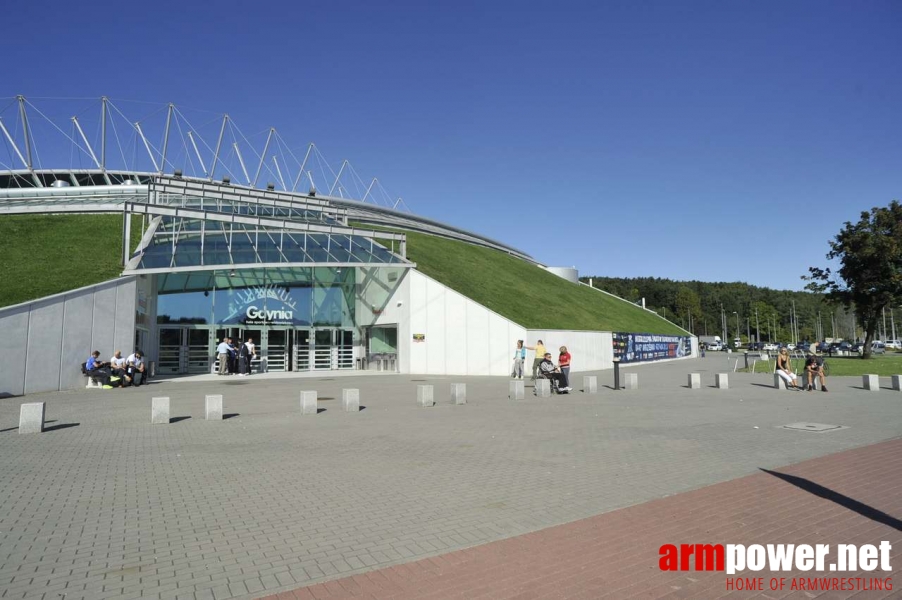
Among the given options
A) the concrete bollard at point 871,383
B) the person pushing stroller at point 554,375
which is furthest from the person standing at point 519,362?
the concrete bollard at point 871,383

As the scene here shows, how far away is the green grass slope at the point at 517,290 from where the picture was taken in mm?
33438

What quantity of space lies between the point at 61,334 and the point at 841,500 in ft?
73.4

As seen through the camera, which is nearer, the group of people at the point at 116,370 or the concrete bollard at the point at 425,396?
the concrete bollard at the point at 425,396

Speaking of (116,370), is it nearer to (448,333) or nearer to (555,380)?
(448,333)

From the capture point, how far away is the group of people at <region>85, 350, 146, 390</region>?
65.4 feet

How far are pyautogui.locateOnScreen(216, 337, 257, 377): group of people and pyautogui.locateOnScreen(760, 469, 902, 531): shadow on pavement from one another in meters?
25.0

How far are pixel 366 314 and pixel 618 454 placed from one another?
26281 millimetres

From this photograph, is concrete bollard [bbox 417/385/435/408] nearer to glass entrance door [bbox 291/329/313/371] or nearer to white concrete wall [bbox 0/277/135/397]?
white concrete wall [bbox 0/277/135/397]

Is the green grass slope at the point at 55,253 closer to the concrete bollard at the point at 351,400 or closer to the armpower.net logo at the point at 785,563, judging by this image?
the concrete bollard at the point at 351,400

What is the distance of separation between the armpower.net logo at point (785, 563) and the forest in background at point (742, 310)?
119m

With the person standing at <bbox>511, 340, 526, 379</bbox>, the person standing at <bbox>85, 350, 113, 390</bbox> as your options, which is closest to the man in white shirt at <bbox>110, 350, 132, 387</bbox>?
the person standing at <bbox>85, 350, 113, 390</bbox>

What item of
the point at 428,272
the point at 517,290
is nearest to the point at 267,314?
the point at 428,272

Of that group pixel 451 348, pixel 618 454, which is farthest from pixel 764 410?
pixel 451 348

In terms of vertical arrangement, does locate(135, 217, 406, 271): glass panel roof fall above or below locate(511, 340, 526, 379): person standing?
above
